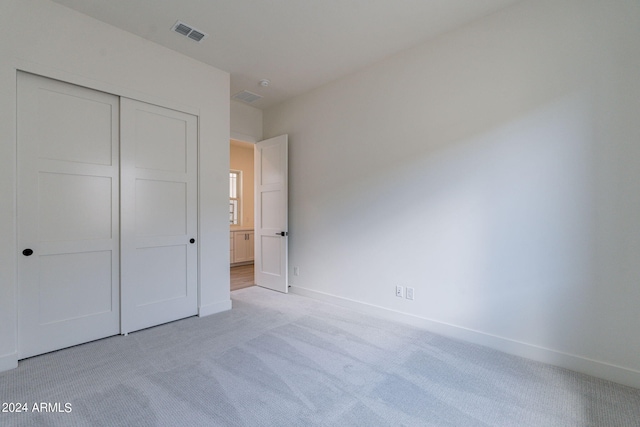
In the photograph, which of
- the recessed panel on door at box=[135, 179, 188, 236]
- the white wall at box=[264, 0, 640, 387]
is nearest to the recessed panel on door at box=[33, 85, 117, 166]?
the recessed panel on door at box=[135, 179, 188, 236]

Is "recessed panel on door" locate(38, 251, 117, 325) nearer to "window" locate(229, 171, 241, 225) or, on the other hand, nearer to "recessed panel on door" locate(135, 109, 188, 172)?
"recessed panel on door" locate(135, 109, 188, 172)

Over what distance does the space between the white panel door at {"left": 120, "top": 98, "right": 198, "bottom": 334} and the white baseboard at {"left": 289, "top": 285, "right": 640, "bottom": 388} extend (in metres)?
2.18

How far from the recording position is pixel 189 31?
274cm

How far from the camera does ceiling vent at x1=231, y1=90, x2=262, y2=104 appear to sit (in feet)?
13.5

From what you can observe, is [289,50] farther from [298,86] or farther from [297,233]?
[297,233]

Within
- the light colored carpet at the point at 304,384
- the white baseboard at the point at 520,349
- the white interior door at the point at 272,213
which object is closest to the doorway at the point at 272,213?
the white interior door at the point at 272,213

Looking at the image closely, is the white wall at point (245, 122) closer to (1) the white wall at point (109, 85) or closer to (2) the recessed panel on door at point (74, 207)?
(1) the white wall at point (109, 85)

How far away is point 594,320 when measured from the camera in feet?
6.82

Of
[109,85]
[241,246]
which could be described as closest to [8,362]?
[109,85]

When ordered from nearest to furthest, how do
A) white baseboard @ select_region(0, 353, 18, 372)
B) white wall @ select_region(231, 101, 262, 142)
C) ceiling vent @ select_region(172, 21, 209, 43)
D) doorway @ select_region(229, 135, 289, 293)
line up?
white baseboard @ select_region(0, 353, 18, 372)
ceiling vent @ select_region(172, 21, 209, 43)
doorway @ select_region(229, 135, 289, 293)
white wall @ select_region(231, 101, 262, 142)

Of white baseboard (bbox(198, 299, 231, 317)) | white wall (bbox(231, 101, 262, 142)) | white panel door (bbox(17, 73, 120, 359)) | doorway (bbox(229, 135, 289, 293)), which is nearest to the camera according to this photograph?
white panel door (bbox(17, 73, 120, 359))

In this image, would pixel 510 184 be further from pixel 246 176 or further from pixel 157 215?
pixel 246 176

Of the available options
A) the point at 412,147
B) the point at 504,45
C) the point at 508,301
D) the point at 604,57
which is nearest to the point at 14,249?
Result: the point at 412,147

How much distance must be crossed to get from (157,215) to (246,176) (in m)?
4.13
